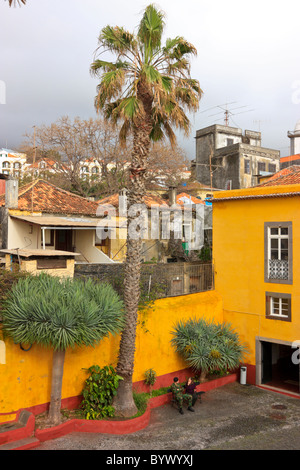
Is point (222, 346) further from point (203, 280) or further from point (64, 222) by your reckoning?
point (64, 222)

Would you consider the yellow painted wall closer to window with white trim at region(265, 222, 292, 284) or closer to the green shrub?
window with white trim at region(265, 222, 292, 284)

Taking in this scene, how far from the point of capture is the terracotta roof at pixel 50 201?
70.3 ft

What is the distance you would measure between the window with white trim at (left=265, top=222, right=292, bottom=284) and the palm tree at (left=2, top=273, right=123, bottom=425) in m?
7.77

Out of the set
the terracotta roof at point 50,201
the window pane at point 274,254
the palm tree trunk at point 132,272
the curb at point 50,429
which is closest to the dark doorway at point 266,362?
the window pane at point 274,254

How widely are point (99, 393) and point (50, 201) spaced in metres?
13.6

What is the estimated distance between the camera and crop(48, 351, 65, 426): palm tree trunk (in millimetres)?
10922

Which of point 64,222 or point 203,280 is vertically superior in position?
point 64,222

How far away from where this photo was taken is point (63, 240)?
78.2 feet

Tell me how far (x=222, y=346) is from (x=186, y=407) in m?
2.84

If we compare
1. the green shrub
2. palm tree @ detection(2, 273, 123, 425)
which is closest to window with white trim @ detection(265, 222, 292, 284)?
palm tree @ detection(2, 273, 123, 425)

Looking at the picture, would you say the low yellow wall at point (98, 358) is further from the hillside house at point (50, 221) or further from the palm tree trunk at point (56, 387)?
the hillside house at point (50, 221)

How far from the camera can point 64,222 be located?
62.8 feet
